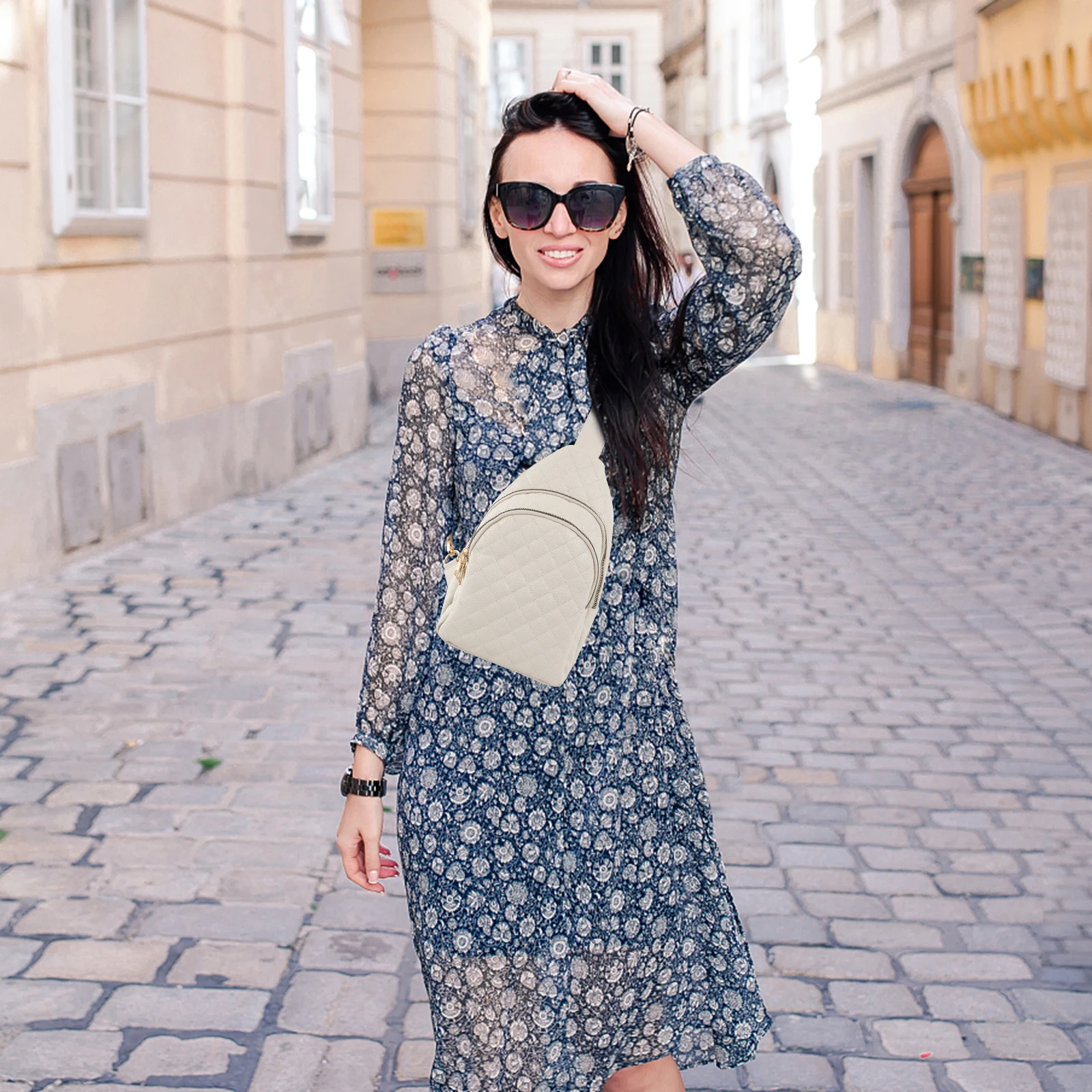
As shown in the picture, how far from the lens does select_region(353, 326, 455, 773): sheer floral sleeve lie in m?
2.30

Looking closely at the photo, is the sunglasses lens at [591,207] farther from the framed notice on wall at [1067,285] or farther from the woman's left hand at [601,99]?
the framed notice on wall at [1067,285]

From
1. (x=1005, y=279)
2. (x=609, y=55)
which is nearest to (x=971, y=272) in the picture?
(x=1005, y=279)

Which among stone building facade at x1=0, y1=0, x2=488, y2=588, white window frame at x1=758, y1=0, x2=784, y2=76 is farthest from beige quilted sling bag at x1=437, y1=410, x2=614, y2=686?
white window frame at x1=758, y1=0, x2=784, y2=76

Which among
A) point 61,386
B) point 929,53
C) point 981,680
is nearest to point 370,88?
point 929,53

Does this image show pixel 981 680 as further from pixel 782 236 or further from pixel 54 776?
pixel 782 236

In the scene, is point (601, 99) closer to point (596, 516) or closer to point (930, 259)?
point (596, 516)

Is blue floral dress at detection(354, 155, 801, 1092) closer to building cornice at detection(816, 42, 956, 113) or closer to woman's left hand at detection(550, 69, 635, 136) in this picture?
woman's left hand at detection(550, 69, 635, 136)

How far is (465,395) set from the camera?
227 cm

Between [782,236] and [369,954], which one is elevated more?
[782,236]

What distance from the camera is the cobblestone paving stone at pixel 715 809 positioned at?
327 cm

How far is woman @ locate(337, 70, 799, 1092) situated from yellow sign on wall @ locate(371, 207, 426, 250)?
1537 centimetres

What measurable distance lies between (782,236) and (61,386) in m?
6.57

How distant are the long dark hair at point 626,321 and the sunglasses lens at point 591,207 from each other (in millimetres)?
71

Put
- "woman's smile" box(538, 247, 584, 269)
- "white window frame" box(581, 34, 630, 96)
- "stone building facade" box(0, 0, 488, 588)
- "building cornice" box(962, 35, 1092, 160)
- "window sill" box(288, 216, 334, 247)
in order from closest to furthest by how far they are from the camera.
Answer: "woman's smile" box(538, 247, 584, 269) < "stone building facade" box(0, 0, 488, 588) < "window sill" box(288, 216, 334, 247) < "building cornice" box(962, 35, 1092, 160) < "white window frame" box(581, 34, 630, 96)
